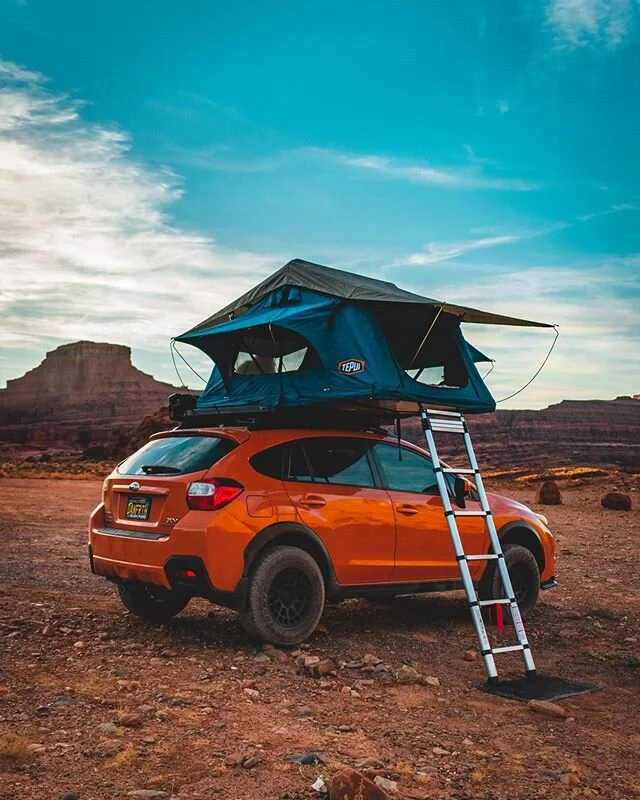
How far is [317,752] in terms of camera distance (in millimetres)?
4477

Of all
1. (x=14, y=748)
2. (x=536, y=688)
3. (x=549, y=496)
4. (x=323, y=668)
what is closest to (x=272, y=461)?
(x=323, y=668)

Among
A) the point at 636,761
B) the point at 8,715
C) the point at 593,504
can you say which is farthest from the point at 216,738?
the point at 593,504

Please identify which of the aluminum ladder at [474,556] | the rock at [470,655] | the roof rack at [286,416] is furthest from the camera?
the roof rack at [286,416]

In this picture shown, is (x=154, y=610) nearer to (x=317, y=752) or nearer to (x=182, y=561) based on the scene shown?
(x=182, y=561)

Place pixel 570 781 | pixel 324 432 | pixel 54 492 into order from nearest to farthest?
pixel 570 781
pixel 324 432
pixel 54 492

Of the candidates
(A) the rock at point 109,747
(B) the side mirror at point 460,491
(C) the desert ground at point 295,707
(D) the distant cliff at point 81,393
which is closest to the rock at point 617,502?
(C) the desert ground at point 295,707

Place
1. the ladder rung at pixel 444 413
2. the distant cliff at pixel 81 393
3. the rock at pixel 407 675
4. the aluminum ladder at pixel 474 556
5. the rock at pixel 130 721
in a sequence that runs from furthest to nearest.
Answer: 1. the distant cliff at pixel 81 393
2. the ladder rung at pixel 444 413
3. the aluminum ladder at pixel 474 556
4. the rock at pixel 407 675
5. the rock at pixel 130 721

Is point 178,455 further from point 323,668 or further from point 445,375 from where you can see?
point 445,375

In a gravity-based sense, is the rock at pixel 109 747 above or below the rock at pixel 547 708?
above

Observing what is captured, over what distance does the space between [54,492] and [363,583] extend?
84.4 ft

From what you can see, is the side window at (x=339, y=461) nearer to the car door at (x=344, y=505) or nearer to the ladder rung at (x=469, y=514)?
the car door at (x=344, y=505)

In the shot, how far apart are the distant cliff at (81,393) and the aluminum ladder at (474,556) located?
146 metres

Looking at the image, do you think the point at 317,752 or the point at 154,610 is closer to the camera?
the point at 317,752

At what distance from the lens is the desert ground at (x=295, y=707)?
13.6ft
